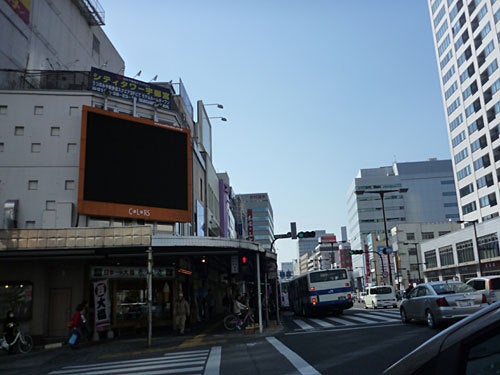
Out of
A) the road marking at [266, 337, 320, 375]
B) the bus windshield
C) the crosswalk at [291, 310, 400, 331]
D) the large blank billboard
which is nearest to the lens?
the road marking at [266, 337, 320, 375]

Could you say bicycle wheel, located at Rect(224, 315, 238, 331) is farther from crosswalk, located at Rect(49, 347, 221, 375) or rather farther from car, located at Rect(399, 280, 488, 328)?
car, located at Rect(399, 280, 488, 328)

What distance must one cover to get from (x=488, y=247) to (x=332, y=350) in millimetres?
47180

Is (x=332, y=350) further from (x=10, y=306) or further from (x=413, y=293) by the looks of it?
(x=10, y=306)

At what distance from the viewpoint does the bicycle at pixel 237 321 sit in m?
19.0

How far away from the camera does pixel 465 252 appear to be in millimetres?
56562

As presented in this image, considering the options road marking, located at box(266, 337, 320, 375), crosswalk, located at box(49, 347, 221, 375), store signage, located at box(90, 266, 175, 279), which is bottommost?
crosswalk, located at box(49, 347, 221, 375)

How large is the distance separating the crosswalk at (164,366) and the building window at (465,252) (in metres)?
51.0

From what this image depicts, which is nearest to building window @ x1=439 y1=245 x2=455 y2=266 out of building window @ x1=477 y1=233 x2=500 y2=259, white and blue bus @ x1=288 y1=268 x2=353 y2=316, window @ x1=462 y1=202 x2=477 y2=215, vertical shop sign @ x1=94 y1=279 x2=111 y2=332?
window @ x1=462 y1=202 x2=477 y2=215

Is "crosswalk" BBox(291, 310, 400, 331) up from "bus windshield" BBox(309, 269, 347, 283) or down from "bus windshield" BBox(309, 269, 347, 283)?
down

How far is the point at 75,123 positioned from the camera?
24516 mm

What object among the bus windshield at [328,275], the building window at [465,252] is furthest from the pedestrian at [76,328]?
the building window at [465,252]

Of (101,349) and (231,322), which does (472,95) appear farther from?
(101,349)

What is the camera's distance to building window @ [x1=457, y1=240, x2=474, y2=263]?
181ft

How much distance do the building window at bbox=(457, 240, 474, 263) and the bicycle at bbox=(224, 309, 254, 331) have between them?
44.9 meters
